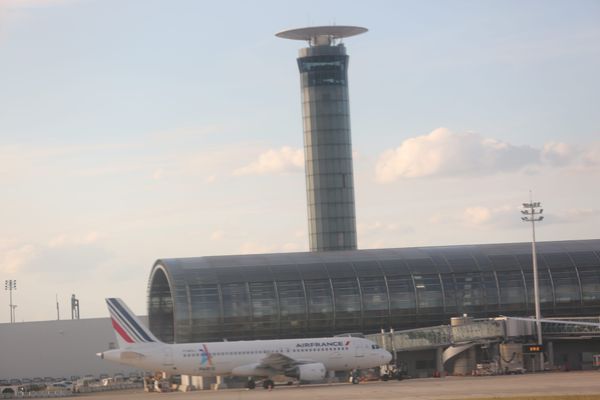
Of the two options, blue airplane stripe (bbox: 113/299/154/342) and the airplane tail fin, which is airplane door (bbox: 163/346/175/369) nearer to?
the airplane tail fin

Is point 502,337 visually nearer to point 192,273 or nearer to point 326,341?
point 326,341

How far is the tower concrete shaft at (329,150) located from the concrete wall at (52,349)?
37.4 metres

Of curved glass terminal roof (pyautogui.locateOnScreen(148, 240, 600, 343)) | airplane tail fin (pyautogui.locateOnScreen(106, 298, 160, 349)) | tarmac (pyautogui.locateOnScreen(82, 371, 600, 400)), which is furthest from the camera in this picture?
curved glass terminal roof (pyautogui.locateOnScreen(148, 240, 600, 343))

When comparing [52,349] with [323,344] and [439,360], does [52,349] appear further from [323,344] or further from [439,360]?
[323,344]

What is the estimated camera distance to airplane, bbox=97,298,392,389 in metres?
100

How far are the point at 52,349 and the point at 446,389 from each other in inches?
2920

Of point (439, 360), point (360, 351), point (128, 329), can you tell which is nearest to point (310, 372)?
point (360, 351)

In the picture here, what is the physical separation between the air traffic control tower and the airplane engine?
7194cm

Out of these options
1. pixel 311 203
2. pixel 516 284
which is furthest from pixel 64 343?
pixel 516 284

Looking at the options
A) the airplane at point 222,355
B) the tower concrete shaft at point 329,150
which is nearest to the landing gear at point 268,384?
the airplane at point 222,355

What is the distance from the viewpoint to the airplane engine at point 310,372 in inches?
3996

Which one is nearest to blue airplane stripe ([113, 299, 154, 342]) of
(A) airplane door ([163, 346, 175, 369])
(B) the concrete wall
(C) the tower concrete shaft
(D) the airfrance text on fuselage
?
(A) airplane door ([163, 346, 175, 369])

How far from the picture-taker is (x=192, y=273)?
128500 millimetres

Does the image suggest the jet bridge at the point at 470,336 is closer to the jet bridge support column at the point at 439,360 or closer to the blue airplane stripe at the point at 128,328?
the jet bridge support column at the point at 439,360
